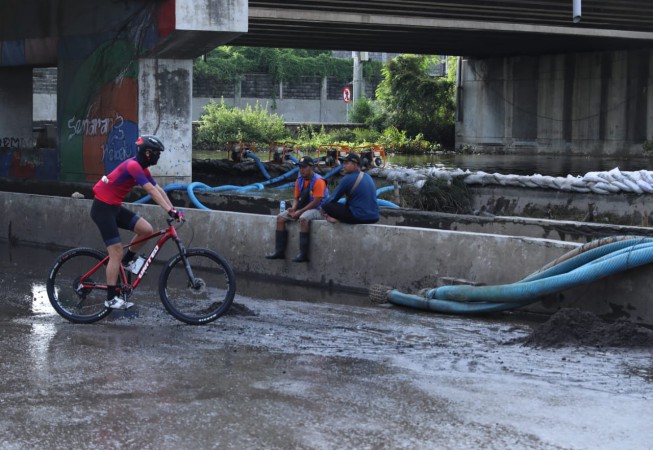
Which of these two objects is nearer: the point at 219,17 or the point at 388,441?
the point at 388,441

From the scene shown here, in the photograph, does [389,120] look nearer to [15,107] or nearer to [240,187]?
[15,107]

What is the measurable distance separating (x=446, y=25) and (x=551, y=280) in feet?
88.2

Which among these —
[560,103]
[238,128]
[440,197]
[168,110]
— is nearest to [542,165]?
[560,103]

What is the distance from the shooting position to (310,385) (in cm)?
744

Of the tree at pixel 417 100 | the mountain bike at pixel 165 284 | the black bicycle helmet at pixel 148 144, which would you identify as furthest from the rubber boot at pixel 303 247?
the tree at pixel 417 100

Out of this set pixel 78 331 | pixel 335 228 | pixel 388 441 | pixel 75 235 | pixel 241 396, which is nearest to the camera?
pixel 388 441

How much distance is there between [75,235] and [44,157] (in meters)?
8.33

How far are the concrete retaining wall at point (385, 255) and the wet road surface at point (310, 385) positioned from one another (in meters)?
0.99

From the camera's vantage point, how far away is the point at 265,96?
71938 mm

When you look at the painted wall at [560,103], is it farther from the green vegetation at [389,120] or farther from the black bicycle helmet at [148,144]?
the black bicycle helmet at [148,144]

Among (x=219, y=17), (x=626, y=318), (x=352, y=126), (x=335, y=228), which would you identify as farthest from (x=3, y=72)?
(x=352, y=126)

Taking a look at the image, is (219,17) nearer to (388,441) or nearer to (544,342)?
(544,342)

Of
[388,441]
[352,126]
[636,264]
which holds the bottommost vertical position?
[388,441]

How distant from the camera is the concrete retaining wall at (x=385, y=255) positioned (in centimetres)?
1024
